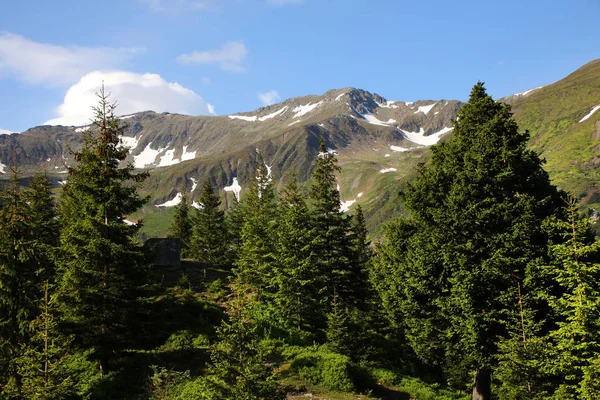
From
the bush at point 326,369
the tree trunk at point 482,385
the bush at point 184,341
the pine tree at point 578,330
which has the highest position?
the pine tree at point 578,330

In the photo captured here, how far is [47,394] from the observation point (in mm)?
13539

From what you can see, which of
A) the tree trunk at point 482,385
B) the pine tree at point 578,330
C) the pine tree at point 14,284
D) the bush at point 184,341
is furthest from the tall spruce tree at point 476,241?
the pine tree at point 14,284

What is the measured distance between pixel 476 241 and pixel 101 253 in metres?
19.5

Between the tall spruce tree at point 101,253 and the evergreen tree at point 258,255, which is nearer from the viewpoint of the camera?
the tall spruce tree at point 101,253

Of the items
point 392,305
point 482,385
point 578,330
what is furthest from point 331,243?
point 578,330

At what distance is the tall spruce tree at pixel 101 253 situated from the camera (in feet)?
64.2

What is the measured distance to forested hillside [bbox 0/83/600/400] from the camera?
1427 cm

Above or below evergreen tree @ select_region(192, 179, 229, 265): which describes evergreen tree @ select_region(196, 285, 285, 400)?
below

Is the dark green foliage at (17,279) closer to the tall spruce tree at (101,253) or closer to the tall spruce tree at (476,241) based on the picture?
the tall spruce tree at (101,253)

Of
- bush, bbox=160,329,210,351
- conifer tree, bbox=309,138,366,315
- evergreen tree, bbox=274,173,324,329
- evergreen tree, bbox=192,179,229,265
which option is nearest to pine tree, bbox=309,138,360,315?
conifer tree, bbox=309,138,366,315

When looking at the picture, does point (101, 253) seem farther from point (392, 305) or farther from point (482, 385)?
point (482, 385)

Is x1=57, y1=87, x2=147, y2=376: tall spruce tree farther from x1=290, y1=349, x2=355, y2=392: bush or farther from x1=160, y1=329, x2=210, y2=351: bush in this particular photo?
x1=290, y1=349, x2=355, y2=392: bush

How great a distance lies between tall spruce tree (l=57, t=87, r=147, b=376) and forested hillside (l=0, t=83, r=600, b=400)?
0.26 ft

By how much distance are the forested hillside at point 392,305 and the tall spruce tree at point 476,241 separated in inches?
3.2
